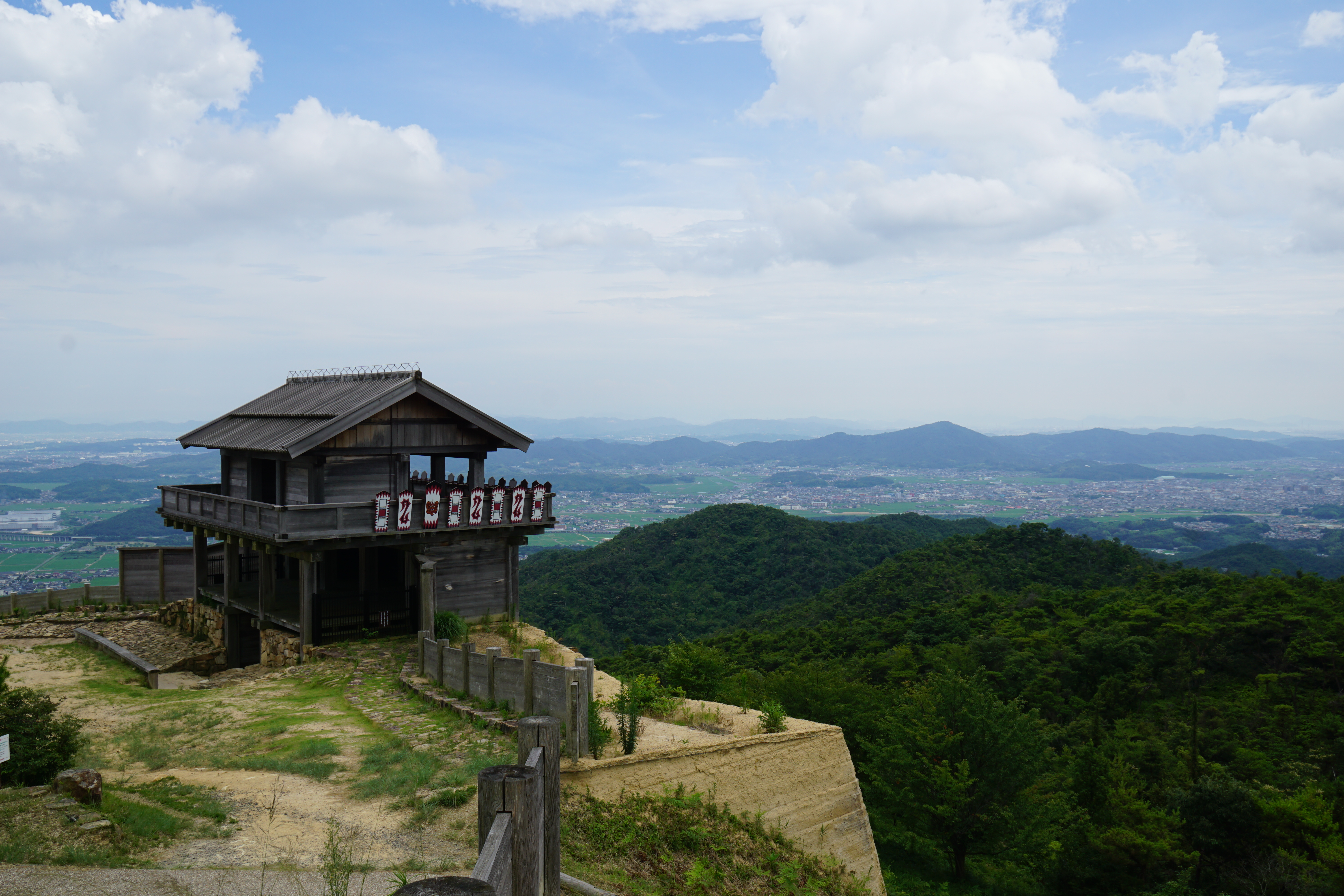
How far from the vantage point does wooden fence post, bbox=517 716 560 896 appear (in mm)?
6918

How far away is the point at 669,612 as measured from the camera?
6372 centimetres

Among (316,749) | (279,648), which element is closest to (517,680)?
(316,749)

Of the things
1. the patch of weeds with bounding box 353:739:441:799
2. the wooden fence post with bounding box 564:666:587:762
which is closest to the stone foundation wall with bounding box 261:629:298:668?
the patch of weeds with bounding box 353:739:441:799

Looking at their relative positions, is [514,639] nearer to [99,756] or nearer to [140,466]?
[99,756]

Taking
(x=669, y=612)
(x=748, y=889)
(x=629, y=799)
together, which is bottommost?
(x=669, y=612)

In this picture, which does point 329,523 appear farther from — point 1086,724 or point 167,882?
point 1086,724

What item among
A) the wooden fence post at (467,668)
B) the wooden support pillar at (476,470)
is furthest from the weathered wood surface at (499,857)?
the wooden support pillar at (476,470)

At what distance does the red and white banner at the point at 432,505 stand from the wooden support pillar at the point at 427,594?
0.96 m

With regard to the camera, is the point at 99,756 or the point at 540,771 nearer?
the point at 540,771

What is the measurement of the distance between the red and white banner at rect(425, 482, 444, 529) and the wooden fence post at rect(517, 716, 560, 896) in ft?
44.2

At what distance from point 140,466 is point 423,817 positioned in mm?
219671

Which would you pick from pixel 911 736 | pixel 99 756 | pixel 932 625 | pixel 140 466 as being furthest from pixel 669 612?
pixel 140 466

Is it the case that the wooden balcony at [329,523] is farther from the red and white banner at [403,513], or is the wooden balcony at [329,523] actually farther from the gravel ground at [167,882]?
the gravel ground at [167,882]

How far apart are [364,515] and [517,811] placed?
586 inches
